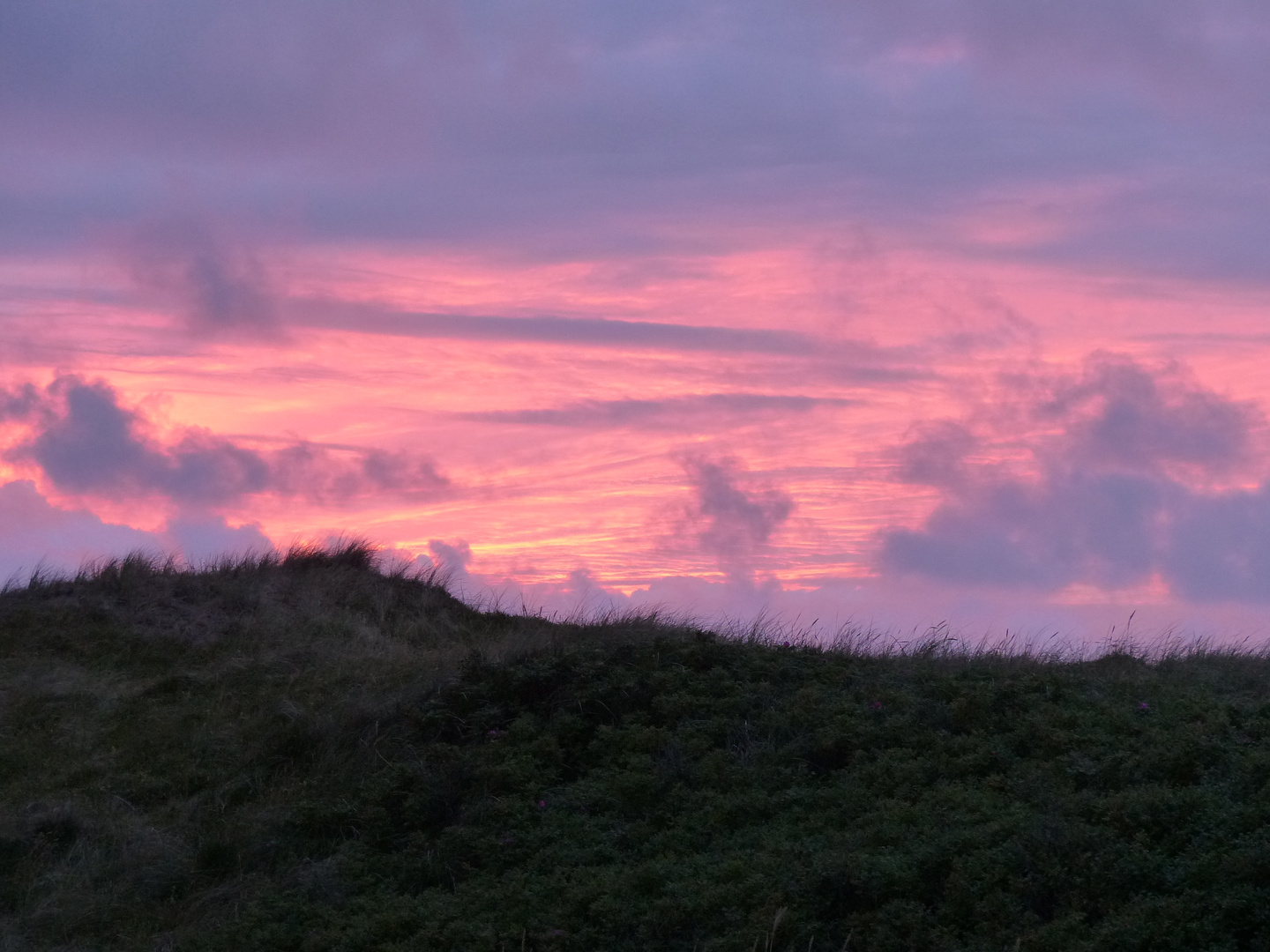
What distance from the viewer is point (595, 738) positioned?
10656mm

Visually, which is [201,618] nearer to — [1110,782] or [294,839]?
[294,839]

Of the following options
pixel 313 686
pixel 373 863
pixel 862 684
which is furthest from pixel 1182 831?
pixel 313 686

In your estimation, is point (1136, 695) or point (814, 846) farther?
point (1136, 695)

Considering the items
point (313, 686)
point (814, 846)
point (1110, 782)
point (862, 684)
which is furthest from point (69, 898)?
point (1110, 782)

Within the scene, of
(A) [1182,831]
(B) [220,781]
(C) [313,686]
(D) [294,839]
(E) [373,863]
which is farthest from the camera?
(C) [313,686]

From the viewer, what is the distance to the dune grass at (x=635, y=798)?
6.70m

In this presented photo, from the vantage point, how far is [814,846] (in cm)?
781

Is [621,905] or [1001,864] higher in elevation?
[1001,864]

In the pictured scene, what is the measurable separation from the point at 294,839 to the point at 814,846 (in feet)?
16.0

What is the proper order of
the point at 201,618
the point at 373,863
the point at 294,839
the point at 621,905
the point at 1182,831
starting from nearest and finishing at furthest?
the point at 1182,831 < the point at 621,905 < the point at 373,863 < the point at 294,839 < the point at 201,618

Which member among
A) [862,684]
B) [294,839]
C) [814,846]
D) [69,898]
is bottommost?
[69,898]

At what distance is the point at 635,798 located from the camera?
Result: 30.9 feet

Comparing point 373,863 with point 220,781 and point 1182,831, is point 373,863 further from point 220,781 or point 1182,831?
point 1182,831

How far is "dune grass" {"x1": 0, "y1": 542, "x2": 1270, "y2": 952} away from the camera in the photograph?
22.0 feet
